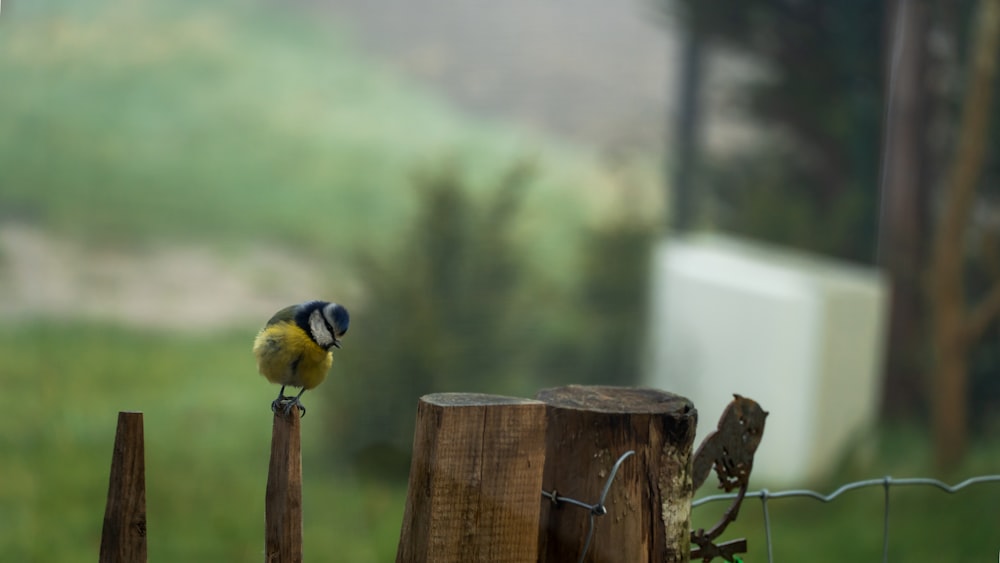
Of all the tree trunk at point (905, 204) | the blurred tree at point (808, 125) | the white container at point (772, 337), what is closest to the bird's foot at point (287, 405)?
the white container at point (772, 337)

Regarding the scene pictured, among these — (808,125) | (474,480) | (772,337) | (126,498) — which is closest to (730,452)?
(474,480)

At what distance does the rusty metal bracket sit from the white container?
65.5 inches

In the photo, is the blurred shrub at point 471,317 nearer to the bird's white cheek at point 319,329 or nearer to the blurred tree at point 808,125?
the blurred tree at point 808,125

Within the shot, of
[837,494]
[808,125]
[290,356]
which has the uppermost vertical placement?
[808,125]

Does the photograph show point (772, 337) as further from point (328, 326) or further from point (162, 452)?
point (328, 326)

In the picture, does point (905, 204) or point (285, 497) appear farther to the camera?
point (905, 204)

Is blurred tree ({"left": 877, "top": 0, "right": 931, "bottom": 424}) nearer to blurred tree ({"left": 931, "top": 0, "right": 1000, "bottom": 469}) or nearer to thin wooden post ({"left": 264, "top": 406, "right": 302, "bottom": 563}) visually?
blurred tree ({"left": 931, "top": 0, "right": 1000, "bottom": 469})

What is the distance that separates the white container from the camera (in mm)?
2535

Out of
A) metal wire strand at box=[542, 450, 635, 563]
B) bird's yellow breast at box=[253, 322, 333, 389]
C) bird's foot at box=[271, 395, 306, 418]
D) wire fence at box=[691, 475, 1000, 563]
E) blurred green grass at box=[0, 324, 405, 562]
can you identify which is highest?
bird's yellow breast at box=[253, 322, 333, 389]

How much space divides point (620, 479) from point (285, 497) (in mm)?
237

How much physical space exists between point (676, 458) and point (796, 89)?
6.78 feet

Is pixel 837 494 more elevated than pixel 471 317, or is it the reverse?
pixel 471 317

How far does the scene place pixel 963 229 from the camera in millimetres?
2678

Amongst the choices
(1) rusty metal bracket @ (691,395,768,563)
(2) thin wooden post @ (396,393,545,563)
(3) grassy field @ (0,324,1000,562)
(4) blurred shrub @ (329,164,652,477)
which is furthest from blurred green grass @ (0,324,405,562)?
(2) thin wooden post @ (396,393,545,563)
